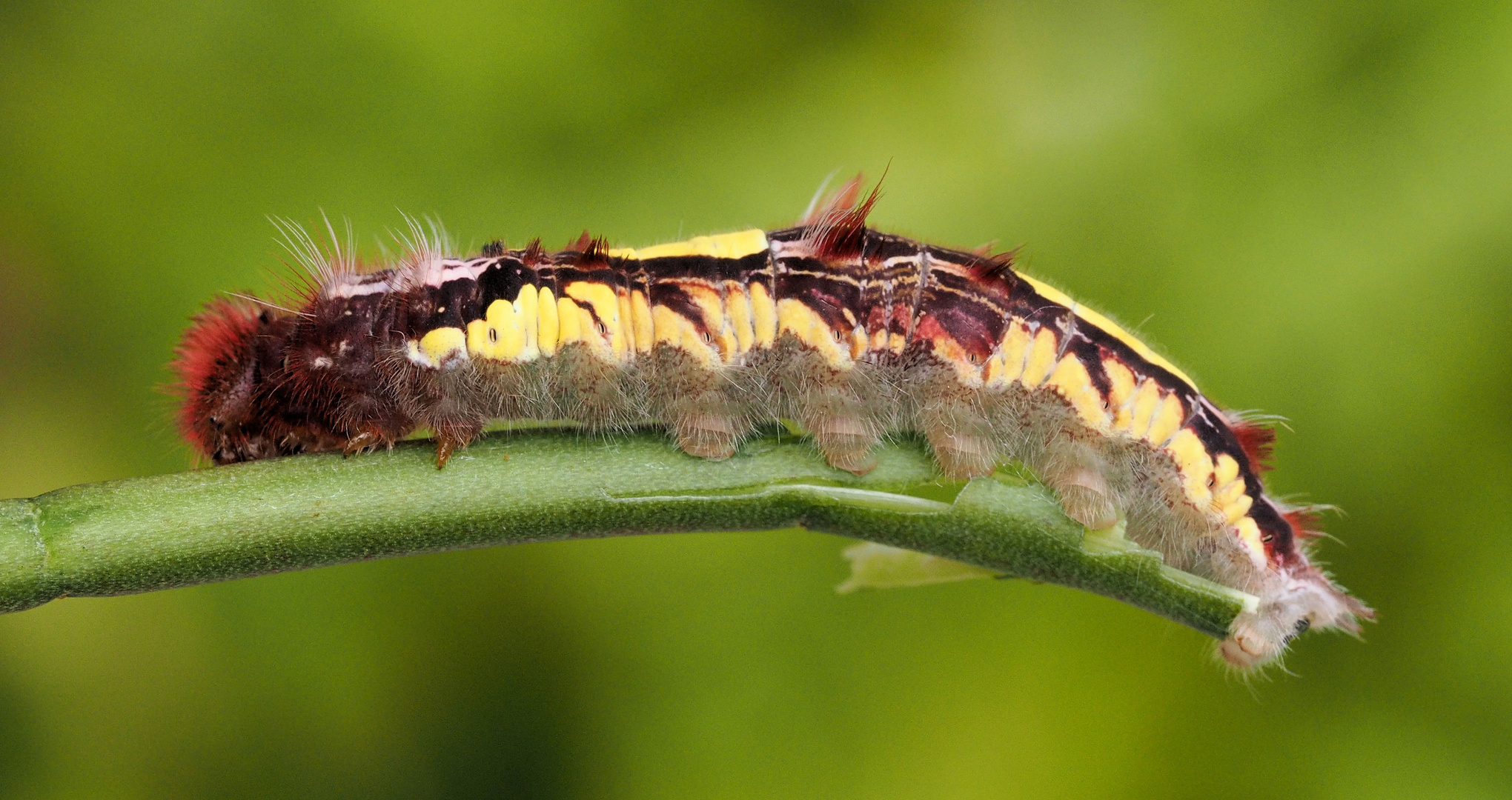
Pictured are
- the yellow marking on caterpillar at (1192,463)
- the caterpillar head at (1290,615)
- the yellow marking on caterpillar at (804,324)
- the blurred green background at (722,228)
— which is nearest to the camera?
the yellow marking on caterpillar at (804,324)

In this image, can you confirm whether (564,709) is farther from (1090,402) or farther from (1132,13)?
(1132,13)

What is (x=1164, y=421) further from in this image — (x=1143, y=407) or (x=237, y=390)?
(x=237, y=390)

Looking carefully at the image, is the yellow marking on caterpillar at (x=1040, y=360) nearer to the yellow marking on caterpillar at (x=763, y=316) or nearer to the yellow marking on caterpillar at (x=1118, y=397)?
the yellow marking on caterpillar at (x=1118, y=397)

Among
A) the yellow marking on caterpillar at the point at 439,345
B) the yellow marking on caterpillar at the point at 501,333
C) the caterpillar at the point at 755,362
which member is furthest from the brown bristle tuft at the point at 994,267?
the yellow marking on caterpillar at the point at 439,345

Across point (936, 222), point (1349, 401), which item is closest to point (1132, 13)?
point (936, 222)

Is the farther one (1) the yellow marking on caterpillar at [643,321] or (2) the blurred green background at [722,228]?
(2) the blurred green background at [722,228]

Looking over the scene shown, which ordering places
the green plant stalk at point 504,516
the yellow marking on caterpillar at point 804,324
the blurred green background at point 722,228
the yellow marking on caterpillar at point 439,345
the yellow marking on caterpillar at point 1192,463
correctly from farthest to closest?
the blurred green background at point 722,228, the yellow marking on caterpillar at point 1192,463, the yellow marking on caterpillar at point 804,324, the yellow marking on caterpillar at point 439,345, the green plant stalk at point 504,516

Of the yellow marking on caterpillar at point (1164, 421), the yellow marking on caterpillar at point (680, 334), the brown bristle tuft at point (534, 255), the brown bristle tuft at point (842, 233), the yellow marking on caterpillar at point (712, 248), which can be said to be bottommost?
the yellow marking on caterpillar at point (1164, 421)
